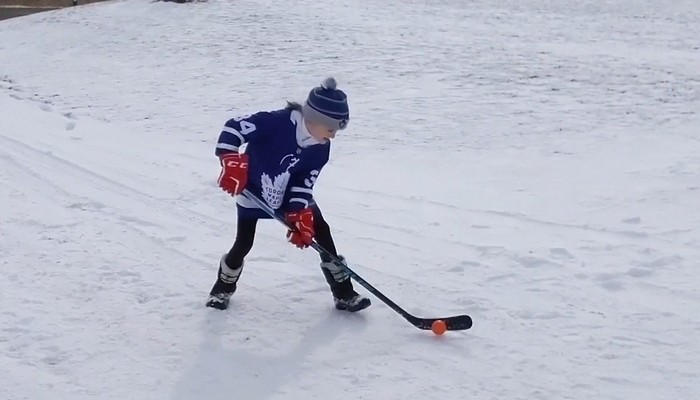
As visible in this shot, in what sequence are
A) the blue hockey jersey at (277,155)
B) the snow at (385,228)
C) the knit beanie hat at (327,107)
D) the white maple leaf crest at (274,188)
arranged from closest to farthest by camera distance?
1. the snow at (385,228)
2. the knit beanie hat at (327,107)
3. the blue hockey jersey at (277,155)
4. the white maple leaf crest at (274,188)

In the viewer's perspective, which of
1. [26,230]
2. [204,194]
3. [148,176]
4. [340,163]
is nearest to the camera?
[26,230]

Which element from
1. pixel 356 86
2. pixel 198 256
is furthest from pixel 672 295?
pixel 356 86

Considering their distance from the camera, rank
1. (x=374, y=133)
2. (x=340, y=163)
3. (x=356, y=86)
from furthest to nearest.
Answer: (x=356, y=86), (x=374, y=133), (x=340, y=163)

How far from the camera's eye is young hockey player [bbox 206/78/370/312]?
4289mm

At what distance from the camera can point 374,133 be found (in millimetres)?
9234

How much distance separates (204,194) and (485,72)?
5.91 m

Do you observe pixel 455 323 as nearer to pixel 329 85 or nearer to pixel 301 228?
pixel 301 228

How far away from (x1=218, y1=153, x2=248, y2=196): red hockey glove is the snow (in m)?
0.81

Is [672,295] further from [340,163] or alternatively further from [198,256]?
[340,163]

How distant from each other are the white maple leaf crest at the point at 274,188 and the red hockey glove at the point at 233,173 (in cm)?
19

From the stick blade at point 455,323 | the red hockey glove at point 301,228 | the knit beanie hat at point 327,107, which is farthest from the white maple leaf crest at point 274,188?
the stick blade at point 455,323

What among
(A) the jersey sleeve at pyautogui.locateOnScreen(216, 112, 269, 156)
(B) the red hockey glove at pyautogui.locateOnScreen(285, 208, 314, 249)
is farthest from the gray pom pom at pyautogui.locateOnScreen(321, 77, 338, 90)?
(B) the red hockey glove at pyautogui.locateOnScreen(285, 208, 314, 249)

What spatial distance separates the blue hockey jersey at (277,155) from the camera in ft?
14.4

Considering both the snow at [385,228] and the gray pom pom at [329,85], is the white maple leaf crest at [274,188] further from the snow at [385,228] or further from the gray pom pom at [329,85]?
the snow at [385,228]
